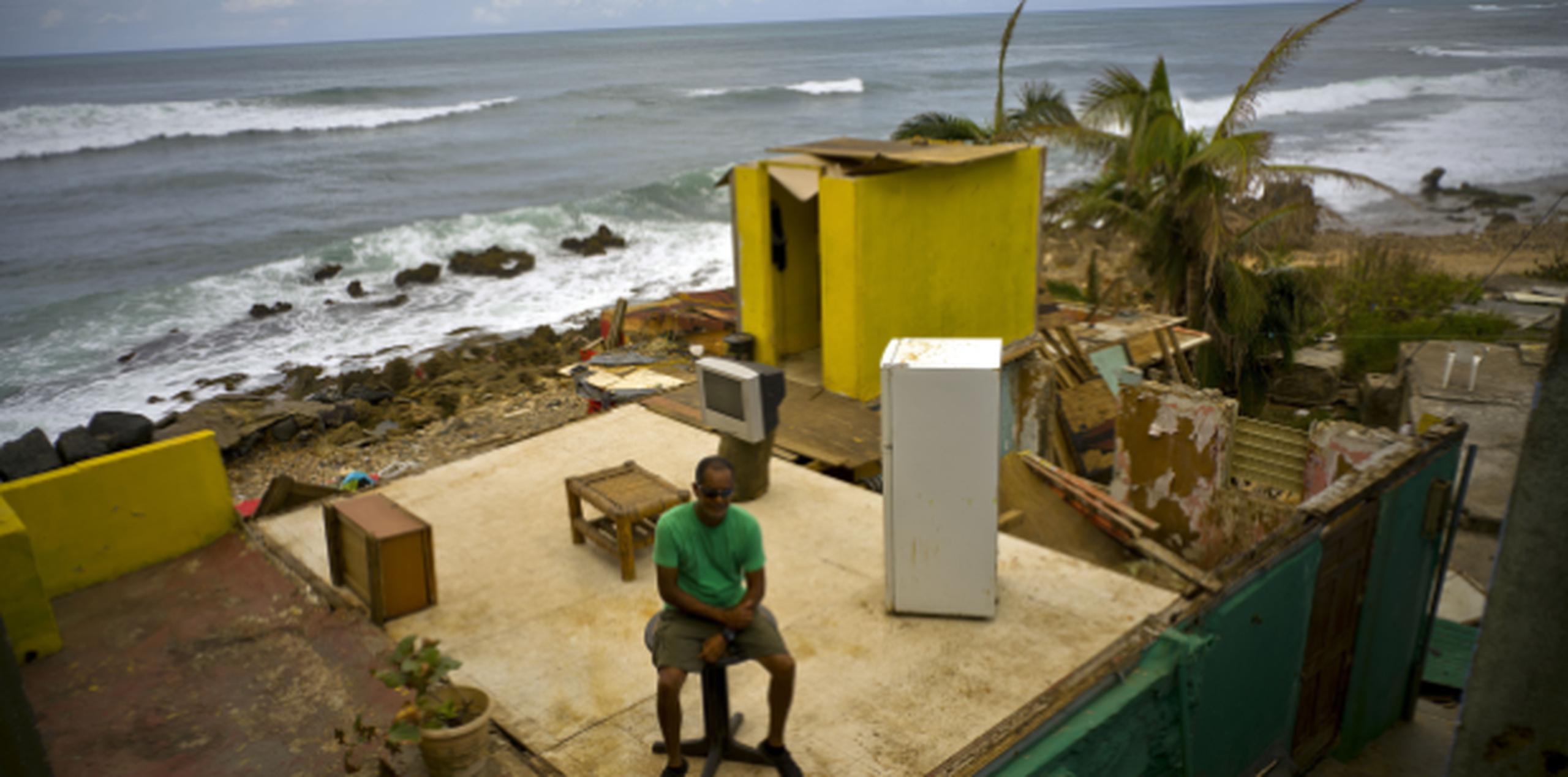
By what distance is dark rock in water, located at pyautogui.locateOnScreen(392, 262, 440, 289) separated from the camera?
30250mm

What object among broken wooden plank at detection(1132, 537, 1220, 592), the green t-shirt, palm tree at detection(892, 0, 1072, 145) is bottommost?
broken wooden plank at detection(1132, 537, 1220, 592)

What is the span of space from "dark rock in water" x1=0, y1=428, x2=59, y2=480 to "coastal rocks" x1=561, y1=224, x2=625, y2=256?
23.2 m

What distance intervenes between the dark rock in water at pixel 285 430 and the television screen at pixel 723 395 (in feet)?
34.6

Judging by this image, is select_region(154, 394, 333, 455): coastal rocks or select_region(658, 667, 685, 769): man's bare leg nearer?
select_region(658, 667, 685, 769): man's bare leg

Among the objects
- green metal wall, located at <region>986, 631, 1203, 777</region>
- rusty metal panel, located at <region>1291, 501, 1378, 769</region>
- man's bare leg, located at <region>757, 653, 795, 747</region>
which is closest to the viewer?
green metal wall, located at <region>986, 631, 1203, 777</region>

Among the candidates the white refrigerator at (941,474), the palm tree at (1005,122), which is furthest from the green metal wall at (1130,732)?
the palm tree at (1005,122)

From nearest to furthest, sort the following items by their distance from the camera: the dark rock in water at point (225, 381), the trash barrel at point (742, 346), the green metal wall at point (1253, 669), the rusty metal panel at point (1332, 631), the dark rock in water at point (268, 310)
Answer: the green metal wall at point (1253, 669) < the rusty metal panel at point (1332, 631) < the trash barrel at point (742, 346) < the dark rock in water at point (225, 381) < the dark rock in water at point (268, 310)

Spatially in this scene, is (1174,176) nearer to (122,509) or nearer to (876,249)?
(876,249)

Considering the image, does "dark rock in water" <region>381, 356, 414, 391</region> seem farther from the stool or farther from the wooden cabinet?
the stool

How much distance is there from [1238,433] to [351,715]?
22.3 ft

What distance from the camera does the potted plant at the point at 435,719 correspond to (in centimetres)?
491

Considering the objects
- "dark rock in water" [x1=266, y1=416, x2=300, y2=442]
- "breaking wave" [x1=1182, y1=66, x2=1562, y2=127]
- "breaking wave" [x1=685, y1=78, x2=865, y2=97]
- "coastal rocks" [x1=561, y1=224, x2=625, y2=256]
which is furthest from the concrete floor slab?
"breaking wave" [x1=685, y1=78, x2=865, y2=97]

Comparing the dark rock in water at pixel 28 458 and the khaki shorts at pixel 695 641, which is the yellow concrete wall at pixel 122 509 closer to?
the dark rock in water at pixel 28 458

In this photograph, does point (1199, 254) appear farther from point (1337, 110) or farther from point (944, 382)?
point (1337, 110)
